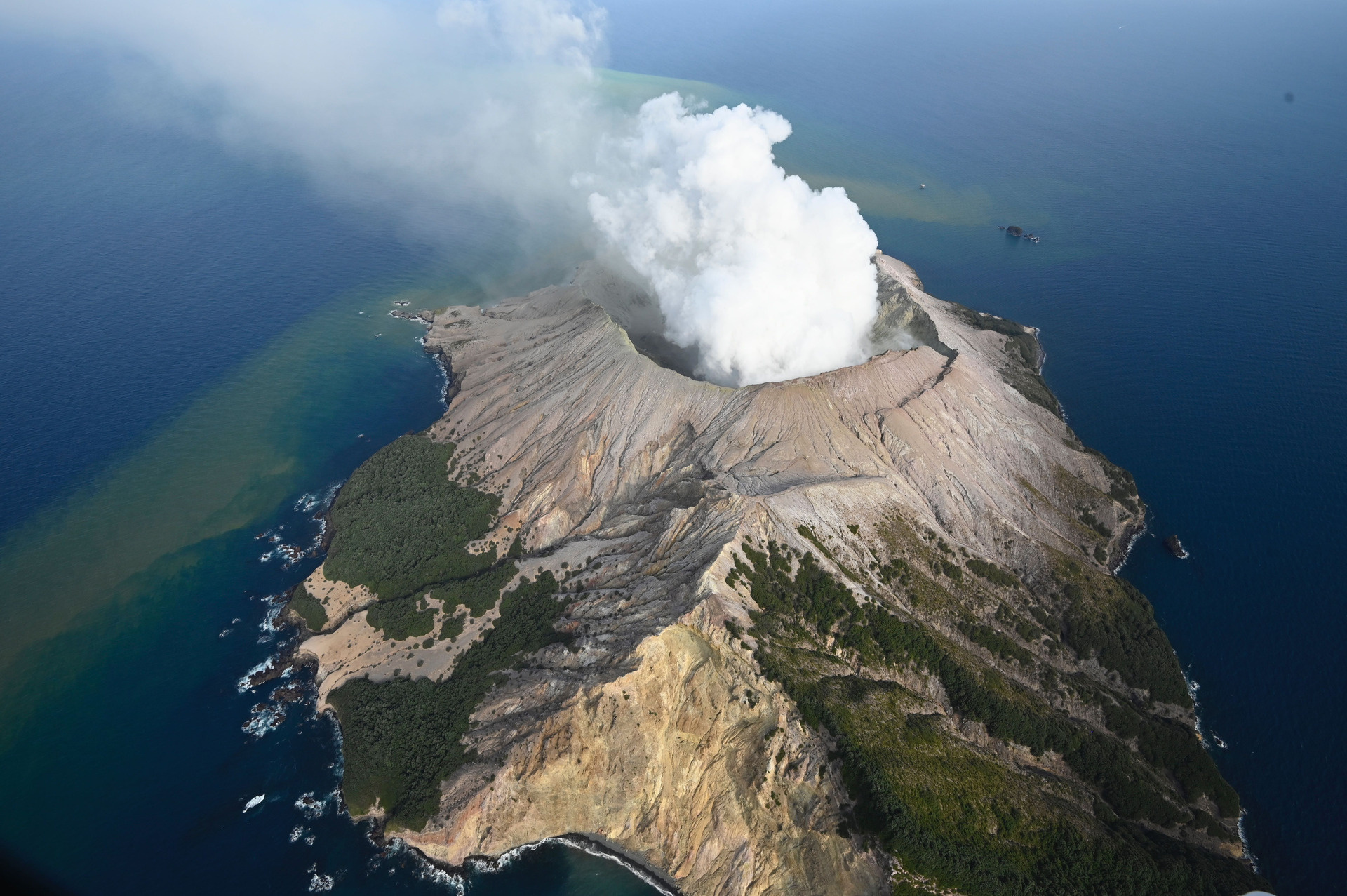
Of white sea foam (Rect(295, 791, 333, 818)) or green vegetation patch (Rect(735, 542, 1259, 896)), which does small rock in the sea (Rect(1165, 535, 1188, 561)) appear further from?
white sea foam (Rect(295, 791, 333, 818))

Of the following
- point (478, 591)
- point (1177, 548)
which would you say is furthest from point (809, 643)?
point (1177, 548)

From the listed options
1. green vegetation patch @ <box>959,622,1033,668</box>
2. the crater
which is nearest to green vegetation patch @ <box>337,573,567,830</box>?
the crater

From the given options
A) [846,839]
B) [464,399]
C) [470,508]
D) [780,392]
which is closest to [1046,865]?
[846,839]

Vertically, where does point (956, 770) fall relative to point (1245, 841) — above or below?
above

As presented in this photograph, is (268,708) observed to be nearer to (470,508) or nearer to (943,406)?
(470,508)

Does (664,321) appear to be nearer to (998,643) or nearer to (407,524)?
(407,524)

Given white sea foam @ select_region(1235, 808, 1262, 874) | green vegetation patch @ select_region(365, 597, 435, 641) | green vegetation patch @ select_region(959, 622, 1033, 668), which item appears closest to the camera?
white sea foam @ select_region(1235, 808, 1262, 874)
